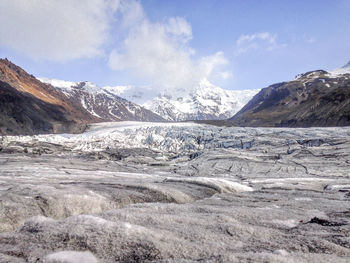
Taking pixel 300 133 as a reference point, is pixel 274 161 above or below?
below

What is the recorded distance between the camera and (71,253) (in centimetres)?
331

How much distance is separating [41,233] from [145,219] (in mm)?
1648

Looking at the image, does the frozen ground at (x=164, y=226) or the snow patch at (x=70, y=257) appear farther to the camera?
the frozen ground at (x=164, y=226)

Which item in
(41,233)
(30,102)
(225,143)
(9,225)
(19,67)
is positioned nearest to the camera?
(41,233)

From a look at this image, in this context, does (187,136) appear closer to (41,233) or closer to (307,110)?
(41,233)

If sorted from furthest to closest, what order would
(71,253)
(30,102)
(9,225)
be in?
1. (30,102)
2. (9,225)
3. (71,253)

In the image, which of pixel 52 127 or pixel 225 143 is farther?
pixel 52 127

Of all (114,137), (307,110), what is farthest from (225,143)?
(307,110)

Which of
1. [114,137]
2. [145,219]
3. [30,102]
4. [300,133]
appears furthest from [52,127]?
[145,219]

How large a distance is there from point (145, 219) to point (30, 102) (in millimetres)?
Result: 107790

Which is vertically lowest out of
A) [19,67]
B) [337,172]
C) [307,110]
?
[337,172]

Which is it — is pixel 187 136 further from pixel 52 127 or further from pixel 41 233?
pixel 52 127

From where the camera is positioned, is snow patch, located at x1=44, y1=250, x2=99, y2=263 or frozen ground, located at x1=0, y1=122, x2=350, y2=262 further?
frozen ground, located at x1=0, y1=122, x2=350, y2=262

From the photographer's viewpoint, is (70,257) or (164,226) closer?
(70,257)
